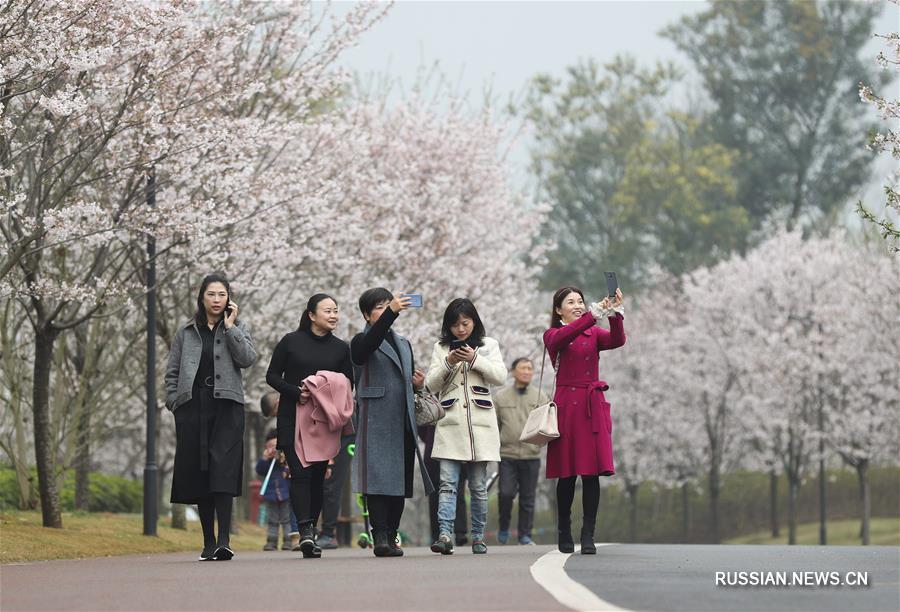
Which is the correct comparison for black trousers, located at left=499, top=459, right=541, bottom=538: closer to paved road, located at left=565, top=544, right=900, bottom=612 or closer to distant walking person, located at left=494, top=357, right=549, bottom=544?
distant walking person, located at left=494, top=357, right=549, bottom=544

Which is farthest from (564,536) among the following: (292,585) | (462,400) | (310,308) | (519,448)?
(519,448)

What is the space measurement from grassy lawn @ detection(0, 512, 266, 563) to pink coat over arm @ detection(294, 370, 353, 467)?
280 centimetres

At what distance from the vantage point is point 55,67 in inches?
519

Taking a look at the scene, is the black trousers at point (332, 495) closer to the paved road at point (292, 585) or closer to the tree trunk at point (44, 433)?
the paved road at point (292, 585)

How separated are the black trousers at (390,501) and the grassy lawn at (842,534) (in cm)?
3239

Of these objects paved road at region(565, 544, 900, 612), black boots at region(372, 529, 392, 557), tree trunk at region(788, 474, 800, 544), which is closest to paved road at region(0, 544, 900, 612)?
paved road at region(565, 544, 900, 612)

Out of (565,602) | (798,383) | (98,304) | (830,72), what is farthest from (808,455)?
(565,602)

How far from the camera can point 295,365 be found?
1177cm

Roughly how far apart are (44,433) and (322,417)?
5677mm

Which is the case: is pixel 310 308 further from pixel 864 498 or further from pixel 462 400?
pixel 864 498

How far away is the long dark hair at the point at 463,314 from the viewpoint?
1161 centimetres

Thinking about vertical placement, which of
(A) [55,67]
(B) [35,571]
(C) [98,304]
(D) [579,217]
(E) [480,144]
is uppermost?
(D) [579,217]

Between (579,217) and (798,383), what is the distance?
20137 millimetres

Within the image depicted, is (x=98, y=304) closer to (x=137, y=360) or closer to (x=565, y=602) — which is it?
(x=137, y=360)
